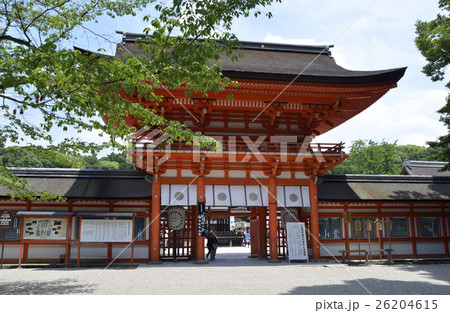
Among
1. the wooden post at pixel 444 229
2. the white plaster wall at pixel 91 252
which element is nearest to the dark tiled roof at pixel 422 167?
the wooden post at pixel 444 229

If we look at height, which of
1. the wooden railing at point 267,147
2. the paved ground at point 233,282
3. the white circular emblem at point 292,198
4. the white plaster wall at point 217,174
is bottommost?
the paved ground at point 233,282

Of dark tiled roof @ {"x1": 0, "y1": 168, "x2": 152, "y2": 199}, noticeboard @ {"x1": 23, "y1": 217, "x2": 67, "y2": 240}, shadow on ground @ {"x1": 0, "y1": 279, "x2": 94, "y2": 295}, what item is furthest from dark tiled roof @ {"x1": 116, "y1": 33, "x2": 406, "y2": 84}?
shadow on ground @ {"x1": 0, "y1": 279, "x2": 94, "y2": 295}

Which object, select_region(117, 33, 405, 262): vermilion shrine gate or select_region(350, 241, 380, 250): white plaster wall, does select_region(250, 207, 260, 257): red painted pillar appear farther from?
select_region(350, 241, 380, 250): white plaster wall

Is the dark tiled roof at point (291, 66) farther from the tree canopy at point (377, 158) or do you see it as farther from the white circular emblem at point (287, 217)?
the tree canopy at point (377, 158)

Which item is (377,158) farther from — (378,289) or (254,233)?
(378,289)

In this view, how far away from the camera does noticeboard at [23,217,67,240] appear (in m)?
14.2

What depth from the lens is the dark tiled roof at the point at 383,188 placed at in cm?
→ 1738

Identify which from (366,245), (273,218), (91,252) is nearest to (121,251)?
(91,252)

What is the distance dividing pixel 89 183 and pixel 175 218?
436 cm

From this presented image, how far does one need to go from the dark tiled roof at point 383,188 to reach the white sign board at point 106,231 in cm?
858

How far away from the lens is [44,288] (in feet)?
28.9

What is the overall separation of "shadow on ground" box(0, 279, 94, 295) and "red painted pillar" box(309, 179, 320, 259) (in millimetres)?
10080

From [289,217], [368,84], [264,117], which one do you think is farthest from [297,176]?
[368,84]

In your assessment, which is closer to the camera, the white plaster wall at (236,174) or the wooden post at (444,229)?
the white plaster wall at (236,174)
